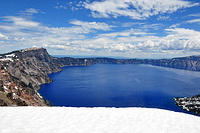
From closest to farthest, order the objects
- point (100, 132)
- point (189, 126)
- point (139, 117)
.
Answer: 1. point (100, 132)
2. point (189, 126)
3. point (139, 117)

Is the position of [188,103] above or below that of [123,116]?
below

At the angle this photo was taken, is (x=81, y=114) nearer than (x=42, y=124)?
No

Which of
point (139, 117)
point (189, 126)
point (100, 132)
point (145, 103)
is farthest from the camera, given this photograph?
point (145, 103)

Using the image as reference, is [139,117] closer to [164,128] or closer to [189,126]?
[164,128]

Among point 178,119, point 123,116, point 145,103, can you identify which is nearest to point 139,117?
point 123,116

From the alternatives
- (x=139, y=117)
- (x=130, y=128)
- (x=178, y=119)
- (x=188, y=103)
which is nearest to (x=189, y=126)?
Result: (x=178, y=119)

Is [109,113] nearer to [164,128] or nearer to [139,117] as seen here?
[139,117]
